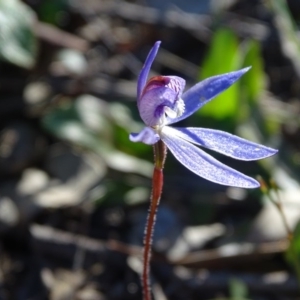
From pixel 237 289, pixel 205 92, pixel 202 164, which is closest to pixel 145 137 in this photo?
pixel 202 164

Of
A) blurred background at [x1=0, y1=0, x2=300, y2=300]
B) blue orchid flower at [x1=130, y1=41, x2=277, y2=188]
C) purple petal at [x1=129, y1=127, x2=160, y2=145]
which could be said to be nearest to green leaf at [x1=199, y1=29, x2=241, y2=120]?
blurred background at [x1=0, y1=0, x2=300, y2=300]

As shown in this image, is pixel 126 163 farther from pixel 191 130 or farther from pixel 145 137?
pixel 145 137

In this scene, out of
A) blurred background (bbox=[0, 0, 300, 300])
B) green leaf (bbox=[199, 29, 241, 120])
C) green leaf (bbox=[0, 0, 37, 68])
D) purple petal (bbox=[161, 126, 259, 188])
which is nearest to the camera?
purple petal (bbox=[161, 126, 259, 188])

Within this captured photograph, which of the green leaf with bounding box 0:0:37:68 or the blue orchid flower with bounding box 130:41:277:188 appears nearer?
the blue orchid flower with bounding box 130:41:277:188

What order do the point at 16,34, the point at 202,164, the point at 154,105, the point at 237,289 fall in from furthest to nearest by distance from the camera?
the point at 16,34
the point at 237,289
the point at 154,105
the point at 202,164

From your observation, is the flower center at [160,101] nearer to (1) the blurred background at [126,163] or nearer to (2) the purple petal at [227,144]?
(2) the purple petal at [227,144]

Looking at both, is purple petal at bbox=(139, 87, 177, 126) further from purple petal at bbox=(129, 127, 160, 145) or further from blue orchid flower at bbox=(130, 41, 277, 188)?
purple petal at bbox=(129, 127, 160, 145)
